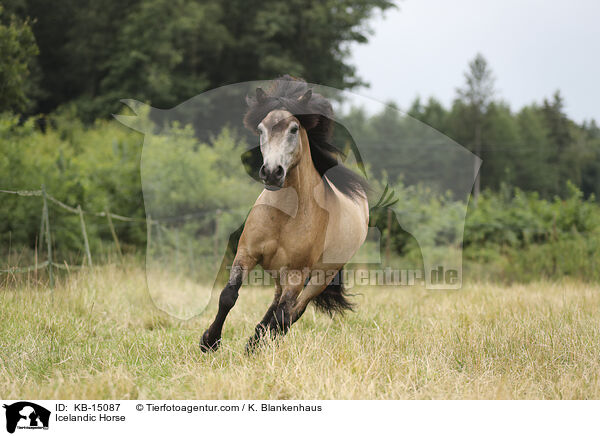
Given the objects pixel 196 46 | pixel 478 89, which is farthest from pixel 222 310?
pixel 478 89

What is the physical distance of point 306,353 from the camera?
3.66 meters

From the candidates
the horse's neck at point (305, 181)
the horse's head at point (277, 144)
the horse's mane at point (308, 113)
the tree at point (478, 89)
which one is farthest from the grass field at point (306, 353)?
the tree at point (478, 89)

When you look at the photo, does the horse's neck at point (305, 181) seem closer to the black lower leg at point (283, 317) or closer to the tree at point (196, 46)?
the black lower leg at point (283, 317)

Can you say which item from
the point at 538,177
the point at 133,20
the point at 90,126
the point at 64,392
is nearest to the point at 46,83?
the point at 90,126

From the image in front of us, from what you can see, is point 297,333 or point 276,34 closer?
point 297,333

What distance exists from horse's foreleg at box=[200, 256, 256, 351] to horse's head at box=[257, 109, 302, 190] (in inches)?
28.9

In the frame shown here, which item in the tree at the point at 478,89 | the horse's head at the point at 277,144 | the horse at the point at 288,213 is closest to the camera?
the horse's head at the point at 277,144

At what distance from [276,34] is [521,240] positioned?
419 inches

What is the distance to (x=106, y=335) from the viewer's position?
4.89m

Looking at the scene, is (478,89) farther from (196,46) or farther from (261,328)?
(261,328)

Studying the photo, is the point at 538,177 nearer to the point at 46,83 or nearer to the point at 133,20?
the point at 133,20

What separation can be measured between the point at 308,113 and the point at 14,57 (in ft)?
19.8
